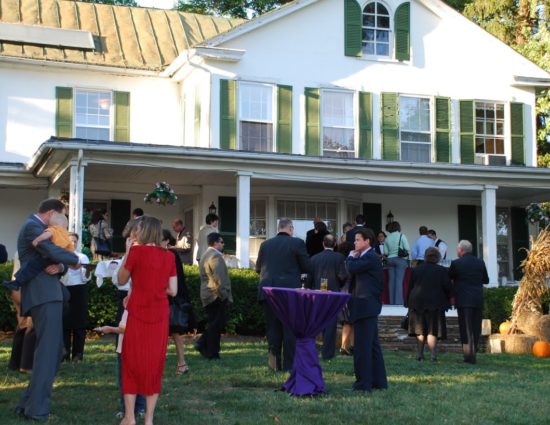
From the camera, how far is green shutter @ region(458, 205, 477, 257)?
68.6 feet

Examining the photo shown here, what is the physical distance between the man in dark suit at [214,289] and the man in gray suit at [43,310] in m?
3.65

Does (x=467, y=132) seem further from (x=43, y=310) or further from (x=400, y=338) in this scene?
(x=43, y=310)

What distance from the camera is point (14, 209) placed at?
62.9 ft

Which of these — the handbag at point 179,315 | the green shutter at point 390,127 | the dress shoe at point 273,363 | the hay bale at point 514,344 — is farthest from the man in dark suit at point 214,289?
the green shutter at point 390,127

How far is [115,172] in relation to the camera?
17141mm

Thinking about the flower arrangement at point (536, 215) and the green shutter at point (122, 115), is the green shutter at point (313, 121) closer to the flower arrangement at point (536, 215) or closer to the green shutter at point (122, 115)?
the green shutter at point (122, 115)

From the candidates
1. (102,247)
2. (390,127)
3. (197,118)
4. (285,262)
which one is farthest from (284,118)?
(285,262)

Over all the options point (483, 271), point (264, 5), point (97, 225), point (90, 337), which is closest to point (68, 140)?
point (97, 225)

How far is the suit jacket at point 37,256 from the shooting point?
673 cm

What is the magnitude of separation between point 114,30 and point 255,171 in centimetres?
690

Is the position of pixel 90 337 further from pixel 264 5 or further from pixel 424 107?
pixel 264 5

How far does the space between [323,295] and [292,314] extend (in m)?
0.36

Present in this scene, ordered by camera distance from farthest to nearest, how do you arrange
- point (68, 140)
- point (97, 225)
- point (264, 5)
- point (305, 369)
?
point (264, 5) < point (97, 225) < point (68, 140) < point (305, 369)

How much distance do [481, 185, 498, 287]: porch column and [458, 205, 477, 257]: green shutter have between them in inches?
103
